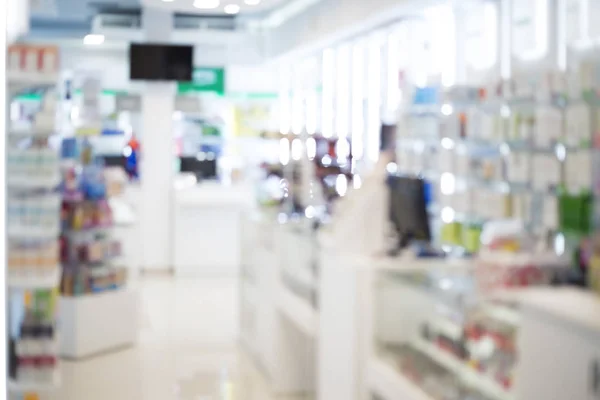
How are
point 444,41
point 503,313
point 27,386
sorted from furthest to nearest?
point 444,41 < point 27,386 < point 503,313

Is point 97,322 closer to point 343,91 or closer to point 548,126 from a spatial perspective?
point 548,126

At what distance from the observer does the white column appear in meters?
13.6

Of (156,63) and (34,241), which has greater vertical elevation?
(156,63)

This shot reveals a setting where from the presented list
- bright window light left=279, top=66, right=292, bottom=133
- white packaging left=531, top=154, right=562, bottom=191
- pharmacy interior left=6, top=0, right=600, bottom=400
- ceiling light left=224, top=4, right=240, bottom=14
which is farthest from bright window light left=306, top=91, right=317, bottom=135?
white packaging left=531, top=154, right=562, bottom=191

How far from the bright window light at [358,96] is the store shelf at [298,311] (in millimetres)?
5607

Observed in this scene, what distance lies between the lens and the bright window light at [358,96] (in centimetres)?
1255

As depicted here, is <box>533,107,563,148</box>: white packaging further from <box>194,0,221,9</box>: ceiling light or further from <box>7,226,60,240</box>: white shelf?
<box>194,0,221,9</box>: ceiling light

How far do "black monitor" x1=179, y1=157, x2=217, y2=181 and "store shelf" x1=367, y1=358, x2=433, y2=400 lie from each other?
33.1ft

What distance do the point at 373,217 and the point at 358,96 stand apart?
7.86 metres

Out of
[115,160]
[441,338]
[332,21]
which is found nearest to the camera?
[441,338]

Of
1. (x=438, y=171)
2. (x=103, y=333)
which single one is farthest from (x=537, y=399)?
Result: (x=438, y=171)

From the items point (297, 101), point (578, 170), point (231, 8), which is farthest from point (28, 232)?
point (297, 101)

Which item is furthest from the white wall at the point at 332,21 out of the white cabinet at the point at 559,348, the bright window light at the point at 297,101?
the white cabinet at the point at 559,348

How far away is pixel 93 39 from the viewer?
14930mm
